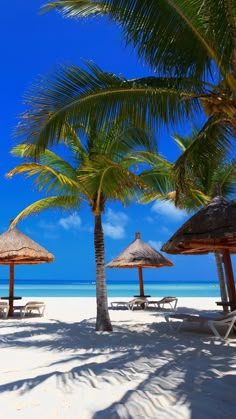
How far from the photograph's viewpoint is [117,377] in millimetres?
3682

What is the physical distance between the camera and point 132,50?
505cm

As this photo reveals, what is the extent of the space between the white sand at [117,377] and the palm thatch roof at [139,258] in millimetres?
6705

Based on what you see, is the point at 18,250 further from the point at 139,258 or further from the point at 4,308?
the point at 139,258

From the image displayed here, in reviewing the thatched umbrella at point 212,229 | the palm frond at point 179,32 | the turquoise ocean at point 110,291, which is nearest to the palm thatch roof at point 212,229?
the thatched umbrella at point 212,229

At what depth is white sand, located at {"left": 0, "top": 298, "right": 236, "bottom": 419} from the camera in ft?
9.17

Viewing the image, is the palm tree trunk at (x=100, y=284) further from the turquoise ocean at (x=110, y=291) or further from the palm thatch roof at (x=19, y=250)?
the turquoise ocean at (x=110, y=291)

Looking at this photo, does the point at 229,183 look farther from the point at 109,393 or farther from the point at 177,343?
the point at 109,393

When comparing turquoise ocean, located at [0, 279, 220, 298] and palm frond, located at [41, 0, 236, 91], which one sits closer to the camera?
palm frond, located at [41, 0, 236, 91]

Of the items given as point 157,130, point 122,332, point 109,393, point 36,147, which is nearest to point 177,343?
point 122,332

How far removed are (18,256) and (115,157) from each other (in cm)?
489

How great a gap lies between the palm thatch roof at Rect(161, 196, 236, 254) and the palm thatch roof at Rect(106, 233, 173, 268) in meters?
6.07

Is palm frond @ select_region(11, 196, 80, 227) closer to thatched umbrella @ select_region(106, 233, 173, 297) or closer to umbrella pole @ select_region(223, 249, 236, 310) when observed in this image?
umbrella pole @ select_region(223, 249, 236, 310)

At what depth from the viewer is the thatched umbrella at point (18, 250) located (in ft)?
34.6

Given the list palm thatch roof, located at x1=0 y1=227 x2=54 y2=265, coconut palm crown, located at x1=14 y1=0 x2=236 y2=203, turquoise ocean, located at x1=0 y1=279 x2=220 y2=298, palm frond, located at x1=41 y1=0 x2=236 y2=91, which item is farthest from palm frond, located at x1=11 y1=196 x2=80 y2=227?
turquoise ocean, located at x1=0 y1=279 x2=220 y2=298
